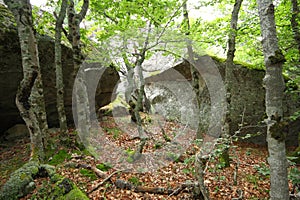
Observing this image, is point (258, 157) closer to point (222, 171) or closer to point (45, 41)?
point (222, 171)

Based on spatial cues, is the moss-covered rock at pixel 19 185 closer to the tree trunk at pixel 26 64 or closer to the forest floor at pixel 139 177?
the forest floor at pixel 139 177

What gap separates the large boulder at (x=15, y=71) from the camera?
21.0 feet

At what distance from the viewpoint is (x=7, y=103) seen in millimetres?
8094

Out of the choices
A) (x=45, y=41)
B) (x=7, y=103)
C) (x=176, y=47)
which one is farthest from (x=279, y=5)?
(x=7, y=103)

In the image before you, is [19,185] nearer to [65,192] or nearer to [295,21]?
[65,192]

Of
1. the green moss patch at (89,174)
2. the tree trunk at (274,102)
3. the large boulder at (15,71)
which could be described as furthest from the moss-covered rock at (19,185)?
the large boulder at (15,71)

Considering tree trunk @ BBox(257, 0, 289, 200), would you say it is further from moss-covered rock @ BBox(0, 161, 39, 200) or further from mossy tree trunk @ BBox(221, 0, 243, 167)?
moss-covered rock @ BBox(0, 161, 39, 200)

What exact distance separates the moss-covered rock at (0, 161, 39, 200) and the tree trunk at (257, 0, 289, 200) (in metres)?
4.51

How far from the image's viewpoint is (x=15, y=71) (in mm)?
7070

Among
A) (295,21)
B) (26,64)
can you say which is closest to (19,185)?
(26,64)

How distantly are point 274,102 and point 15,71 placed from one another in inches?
337

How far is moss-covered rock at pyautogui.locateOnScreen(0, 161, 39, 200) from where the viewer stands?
339 centimetres

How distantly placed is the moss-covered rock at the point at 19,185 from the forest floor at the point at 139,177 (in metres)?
0.14

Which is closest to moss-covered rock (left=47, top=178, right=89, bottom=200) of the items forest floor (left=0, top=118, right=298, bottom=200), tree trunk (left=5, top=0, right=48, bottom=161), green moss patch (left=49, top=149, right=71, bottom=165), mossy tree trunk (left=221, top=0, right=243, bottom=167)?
Answer: forest floor (left=0, top=118, right=298, bottom=200)
